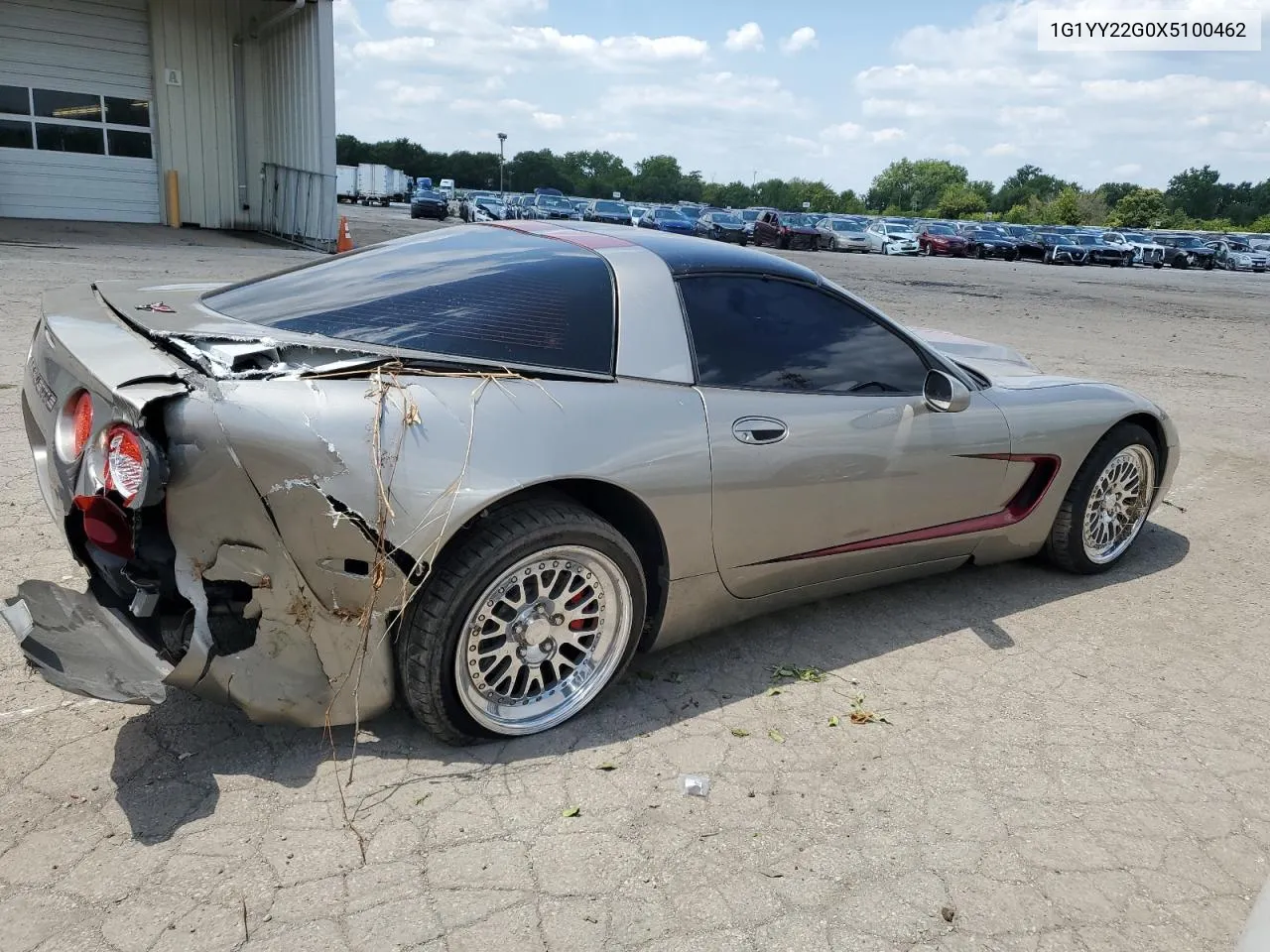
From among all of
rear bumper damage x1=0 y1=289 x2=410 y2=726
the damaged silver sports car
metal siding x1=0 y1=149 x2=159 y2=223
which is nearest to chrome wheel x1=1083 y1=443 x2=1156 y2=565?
the damaged silver sports car

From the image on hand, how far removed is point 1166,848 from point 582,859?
158cm

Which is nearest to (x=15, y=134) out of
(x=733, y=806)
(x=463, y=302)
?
(x=463, y=302)

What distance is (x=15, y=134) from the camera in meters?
17.0

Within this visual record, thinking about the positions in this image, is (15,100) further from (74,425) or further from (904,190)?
(904,190)

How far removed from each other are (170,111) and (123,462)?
1906 centimetres

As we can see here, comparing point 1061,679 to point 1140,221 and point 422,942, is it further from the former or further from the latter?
point 1140,221

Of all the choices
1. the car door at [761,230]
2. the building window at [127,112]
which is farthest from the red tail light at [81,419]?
the car door at [761,230]

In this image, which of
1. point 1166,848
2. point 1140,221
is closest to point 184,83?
point 1166,848

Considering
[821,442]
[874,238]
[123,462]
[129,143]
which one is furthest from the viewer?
[874,238]

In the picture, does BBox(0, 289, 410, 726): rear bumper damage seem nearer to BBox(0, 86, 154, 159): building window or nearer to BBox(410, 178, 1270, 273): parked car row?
BBox(0, 86, 154, 159): building window

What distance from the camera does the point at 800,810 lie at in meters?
2.56

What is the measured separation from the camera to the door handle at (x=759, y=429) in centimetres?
299

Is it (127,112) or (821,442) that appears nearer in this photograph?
(821,442)

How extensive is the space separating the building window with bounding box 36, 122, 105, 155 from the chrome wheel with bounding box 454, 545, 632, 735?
19.1m
